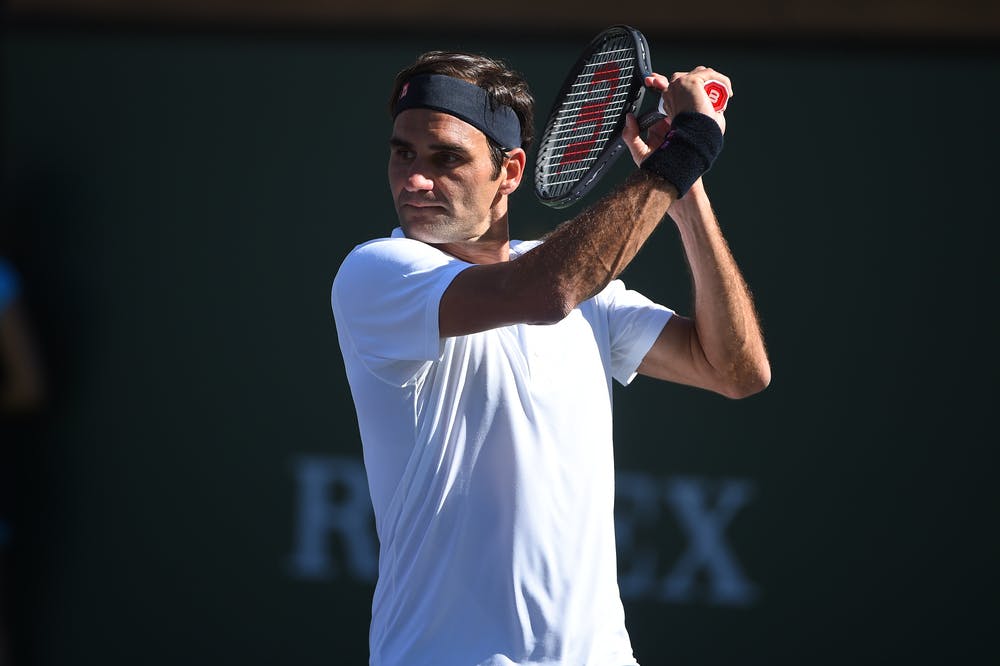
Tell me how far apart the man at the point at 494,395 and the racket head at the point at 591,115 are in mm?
60

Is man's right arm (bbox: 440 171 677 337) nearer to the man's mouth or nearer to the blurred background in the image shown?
the man's mouth

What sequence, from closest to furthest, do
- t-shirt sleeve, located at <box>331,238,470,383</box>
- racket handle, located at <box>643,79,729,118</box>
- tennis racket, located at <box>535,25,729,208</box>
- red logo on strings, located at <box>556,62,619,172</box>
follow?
t-shirt sleeve, located at <box>331,238,470,383</box>, racket handle, located at <box>643,79,729,118</box>, tennis racket, located at <box>535,25,729,208</box>, red logo on strings, located at <box>556,62,619,172</box>

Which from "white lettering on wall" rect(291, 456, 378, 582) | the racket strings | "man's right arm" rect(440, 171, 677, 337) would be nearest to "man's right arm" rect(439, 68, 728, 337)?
"man's right arm" rect(440, 171, 677, 337)

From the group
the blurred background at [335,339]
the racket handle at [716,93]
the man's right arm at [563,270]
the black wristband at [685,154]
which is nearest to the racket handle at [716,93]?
the racket handle at [716,93]

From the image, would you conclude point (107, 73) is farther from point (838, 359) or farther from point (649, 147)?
point (649, 147)

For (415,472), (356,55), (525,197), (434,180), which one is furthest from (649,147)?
(356,55)

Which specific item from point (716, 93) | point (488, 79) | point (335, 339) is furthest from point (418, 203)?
point (335, 339)

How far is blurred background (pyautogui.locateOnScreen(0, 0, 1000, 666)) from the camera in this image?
16.8 ft

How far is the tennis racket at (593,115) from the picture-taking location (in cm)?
260

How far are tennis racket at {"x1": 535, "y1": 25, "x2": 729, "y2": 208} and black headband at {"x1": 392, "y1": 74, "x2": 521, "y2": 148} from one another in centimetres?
11

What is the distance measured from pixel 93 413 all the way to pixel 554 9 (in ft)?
8.27

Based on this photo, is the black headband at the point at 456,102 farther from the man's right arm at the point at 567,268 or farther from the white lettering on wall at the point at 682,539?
the white lettering on wall at the point at 682,539

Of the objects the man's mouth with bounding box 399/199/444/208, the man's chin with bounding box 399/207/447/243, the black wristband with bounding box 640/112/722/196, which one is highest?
the black wristband with bounding box 640/112/722/196

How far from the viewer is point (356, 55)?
5.50m
